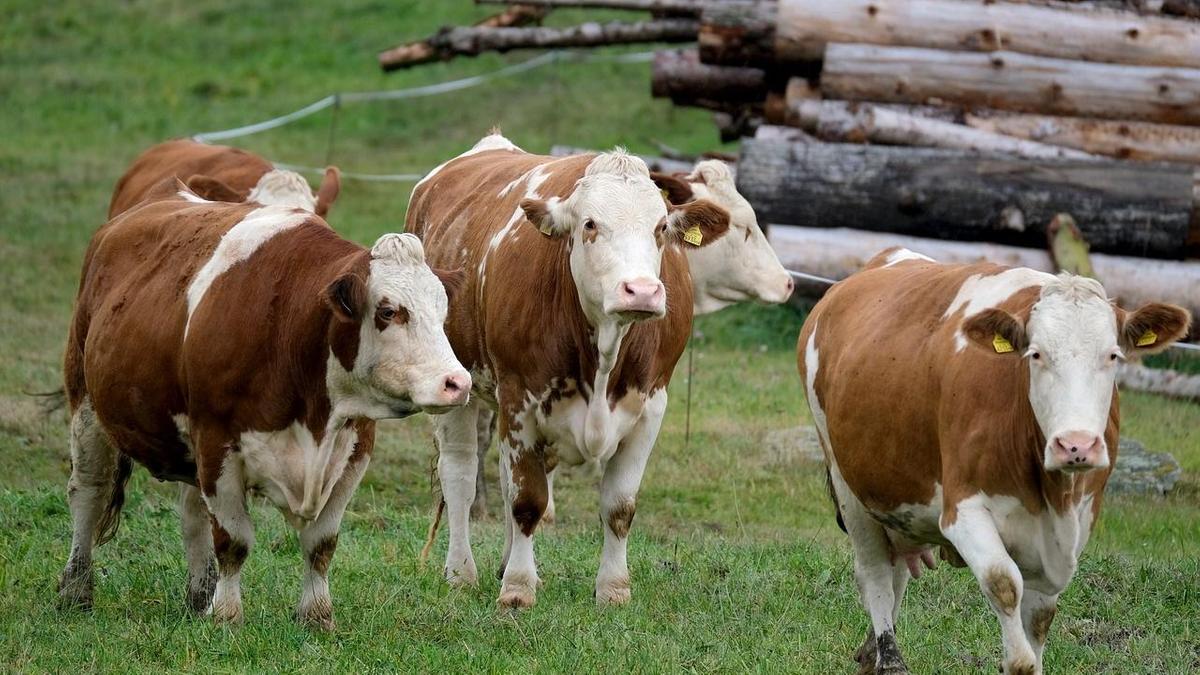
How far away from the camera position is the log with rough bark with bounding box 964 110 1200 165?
1400cm

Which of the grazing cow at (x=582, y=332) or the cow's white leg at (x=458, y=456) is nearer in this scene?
the grazing cow at (x=582, y=332)

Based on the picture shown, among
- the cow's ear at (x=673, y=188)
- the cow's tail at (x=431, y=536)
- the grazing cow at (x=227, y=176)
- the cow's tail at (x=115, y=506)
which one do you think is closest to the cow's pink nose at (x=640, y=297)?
the cow's ear at (x=673, y=188)

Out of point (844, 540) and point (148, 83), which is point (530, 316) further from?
point (148, 83)

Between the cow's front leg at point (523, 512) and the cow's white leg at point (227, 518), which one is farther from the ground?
the cow's white leg at point (227, 518)

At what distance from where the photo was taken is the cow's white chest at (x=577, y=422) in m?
7.30

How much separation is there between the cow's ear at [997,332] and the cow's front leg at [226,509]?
2.87m

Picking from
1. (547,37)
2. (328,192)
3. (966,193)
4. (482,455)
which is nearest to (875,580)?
(482,455)

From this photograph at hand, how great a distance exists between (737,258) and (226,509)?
443cm

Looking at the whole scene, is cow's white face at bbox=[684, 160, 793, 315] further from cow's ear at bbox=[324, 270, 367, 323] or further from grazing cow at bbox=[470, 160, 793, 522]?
cow's ear at bbox=[324, 270, 367, 323]

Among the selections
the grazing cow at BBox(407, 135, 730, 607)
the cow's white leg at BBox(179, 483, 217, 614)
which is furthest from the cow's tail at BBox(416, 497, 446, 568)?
the cow's white leg at BBox(179, 483, 217, 614)

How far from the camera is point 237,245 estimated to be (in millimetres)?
6684

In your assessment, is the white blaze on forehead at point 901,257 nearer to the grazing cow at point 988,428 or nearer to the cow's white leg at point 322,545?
the grazing cow at point 988,428

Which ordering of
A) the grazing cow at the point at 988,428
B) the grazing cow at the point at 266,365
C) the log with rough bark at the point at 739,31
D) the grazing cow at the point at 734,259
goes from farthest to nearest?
1. the log with rough bark at the point at 739,31
2. the grazing cow at the point at 734,259
3. the grazing cow at the point at 266,365
4. the grazing cow at the point at 988,428

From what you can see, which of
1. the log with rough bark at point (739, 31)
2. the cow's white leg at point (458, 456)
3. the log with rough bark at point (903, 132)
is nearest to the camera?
the cow's white leg at point (458, 456)
